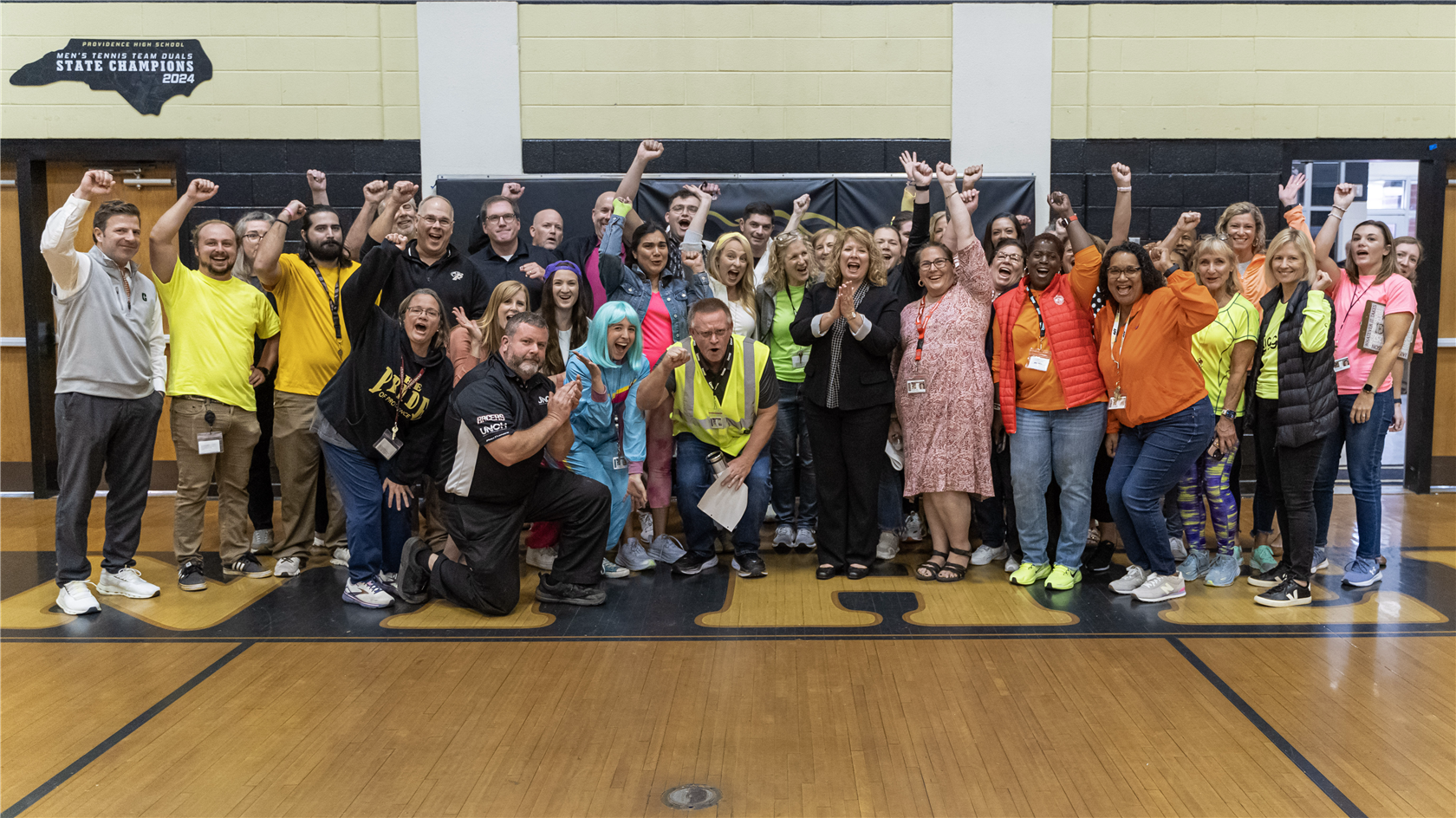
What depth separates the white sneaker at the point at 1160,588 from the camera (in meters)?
4.09

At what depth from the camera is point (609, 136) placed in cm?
634

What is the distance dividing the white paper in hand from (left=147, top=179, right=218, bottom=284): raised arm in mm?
2487

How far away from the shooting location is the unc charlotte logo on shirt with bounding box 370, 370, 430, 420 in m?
4.04

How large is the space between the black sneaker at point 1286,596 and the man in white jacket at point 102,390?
15.5ft

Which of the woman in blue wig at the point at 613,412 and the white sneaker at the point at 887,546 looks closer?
the woman in blue wig at the point at 613,412

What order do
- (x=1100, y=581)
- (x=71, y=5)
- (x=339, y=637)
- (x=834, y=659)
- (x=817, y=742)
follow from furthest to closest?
(x=71, y=5) → (x=1100, y=581) → (x=339, y=637) → (x=834, y=659) → (x=817, y=742)

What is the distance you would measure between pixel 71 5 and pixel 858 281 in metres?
5.34

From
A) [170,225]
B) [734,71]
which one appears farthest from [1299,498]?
[170,225]

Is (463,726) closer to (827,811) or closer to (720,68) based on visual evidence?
(827,811)

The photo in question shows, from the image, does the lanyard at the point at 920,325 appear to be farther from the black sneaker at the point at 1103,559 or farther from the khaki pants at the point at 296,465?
the khaki pants at the point at 296,465

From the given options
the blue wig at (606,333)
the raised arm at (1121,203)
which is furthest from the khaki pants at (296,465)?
the raised arm at (1121,203)

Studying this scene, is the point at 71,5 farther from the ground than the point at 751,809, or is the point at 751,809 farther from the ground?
the point at 71,5

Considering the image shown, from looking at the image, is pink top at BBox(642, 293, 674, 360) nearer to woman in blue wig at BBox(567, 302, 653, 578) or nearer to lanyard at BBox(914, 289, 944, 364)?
woman in blue wig at BBox(567, 302, 653, 578)

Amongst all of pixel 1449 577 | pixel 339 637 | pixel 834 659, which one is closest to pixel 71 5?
pixel 339 637
